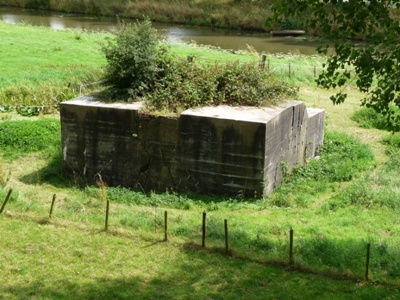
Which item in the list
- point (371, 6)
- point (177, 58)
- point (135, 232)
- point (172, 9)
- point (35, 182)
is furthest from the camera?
point (172, 9)

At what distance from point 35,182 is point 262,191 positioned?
20.5 feet

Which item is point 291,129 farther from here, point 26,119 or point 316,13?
point 26,119

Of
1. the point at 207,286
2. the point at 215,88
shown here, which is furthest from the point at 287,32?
the point at 207,286

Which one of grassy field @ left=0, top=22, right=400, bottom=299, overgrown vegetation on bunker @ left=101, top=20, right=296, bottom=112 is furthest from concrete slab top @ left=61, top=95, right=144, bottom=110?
grassy field @ left=0, top=22, right=400, bottom=299

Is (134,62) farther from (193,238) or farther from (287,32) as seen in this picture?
(287,32)

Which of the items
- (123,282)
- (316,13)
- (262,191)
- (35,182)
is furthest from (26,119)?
(316,13)

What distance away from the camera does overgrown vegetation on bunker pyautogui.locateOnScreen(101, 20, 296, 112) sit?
57.4ft

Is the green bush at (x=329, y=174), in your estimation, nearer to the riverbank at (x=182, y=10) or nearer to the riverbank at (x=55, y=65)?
the riverbank at (x=55, y=65)

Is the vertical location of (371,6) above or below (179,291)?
above

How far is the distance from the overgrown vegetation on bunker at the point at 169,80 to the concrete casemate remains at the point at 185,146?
19.0 inches

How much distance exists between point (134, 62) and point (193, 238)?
6.49m

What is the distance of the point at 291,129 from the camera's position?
58.6 ft

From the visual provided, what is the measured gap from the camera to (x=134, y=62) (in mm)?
17844

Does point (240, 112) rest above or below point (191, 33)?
above
